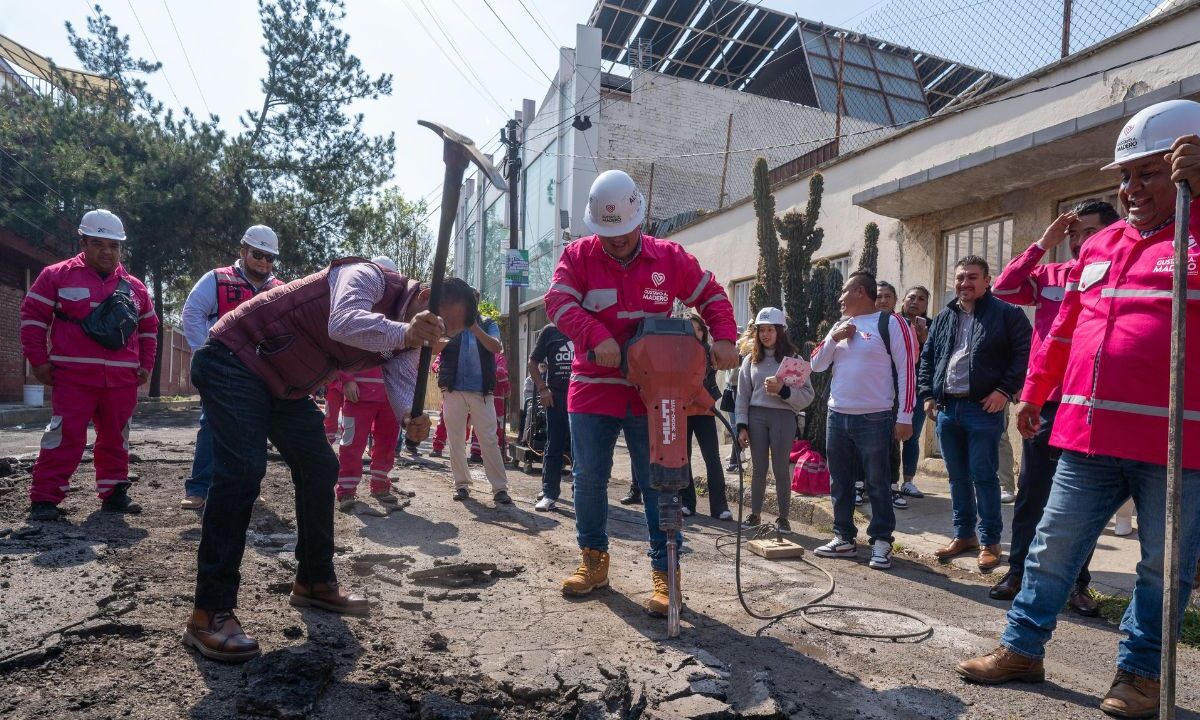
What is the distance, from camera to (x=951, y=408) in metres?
A: 5.09

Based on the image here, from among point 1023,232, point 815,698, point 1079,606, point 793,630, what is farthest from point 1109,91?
point 815,698

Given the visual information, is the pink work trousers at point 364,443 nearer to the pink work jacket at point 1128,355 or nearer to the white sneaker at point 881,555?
the white sneaker at point 881,555

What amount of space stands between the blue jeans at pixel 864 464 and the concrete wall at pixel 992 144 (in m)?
4.13

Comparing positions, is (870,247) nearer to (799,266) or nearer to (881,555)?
(799,266)

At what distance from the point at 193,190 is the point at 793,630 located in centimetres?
2340

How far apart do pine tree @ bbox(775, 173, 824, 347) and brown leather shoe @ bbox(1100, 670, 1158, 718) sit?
22.3 ft

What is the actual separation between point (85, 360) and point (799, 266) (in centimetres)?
736

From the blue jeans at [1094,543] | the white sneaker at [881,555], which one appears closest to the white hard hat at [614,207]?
the blue jeans at [1094,543]

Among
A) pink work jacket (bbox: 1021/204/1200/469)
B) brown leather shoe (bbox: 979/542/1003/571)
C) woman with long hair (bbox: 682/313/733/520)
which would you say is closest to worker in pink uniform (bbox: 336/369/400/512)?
woman with long hair (bbox: 682/313/733/520)

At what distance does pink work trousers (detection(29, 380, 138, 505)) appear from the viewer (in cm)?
498

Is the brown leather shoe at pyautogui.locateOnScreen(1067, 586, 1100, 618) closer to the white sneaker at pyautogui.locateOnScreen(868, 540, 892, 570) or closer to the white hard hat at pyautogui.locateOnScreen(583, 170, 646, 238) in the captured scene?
the white sneaker at pyautogui.locateOnScreen(868, 540, 892, 570)

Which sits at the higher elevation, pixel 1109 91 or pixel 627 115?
pixel 627 115

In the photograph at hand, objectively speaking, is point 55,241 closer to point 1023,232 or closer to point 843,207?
point 843,207

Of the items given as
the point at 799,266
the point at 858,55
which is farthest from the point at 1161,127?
the point at 858,55
